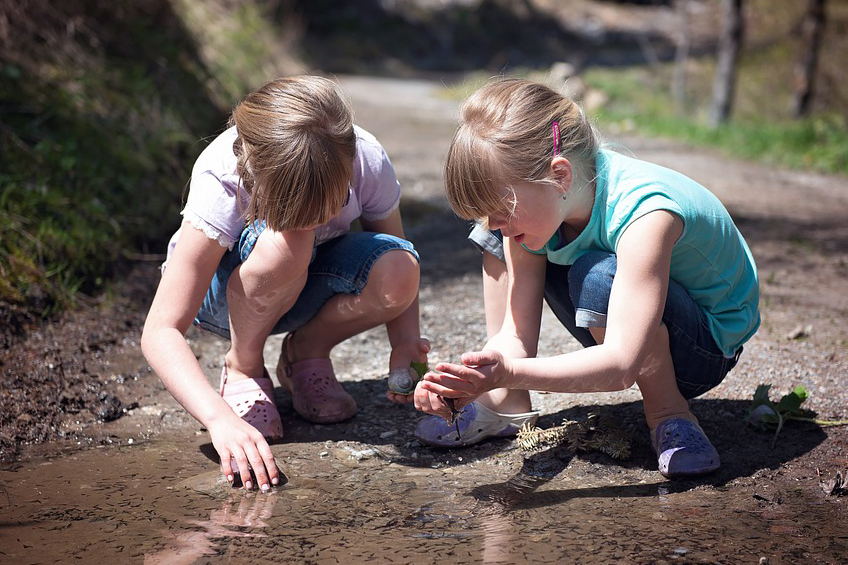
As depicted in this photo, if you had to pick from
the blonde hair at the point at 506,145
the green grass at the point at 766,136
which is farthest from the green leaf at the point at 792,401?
the green grass at the point at 766,136

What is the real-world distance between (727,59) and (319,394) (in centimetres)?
933

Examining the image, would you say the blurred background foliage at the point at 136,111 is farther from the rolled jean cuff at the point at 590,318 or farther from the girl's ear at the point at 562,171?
the rolled jean cuff at the point at 590,318

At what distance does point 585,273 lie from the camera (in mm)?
2059

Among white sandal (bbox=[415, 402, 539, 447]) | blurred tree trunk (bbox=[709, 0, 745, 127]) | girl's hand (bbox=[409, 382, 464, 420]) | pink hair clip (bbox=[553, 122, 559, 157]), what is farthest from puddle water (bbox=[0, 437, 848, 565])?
blurred tree trunk (bbox=[709, 0, 745, 127])

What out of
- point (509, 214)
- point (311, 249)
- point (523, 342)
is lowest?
point (523, 342)

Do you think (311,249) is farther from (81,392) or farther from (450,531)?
(81,392)

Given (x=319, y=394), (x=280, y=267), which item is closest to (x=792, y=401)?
(x=319, y=394)

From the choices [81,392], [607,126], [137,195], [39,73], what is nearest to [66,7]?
[39,73]

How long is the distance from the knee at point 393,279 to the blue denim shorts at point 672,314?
0.26 meters

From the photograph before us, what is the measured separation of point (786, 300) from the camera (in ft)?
11.5

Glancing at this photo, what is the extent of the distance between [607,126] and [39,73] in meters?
7.07

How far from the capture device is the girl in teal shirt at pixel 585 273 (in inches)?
73.6

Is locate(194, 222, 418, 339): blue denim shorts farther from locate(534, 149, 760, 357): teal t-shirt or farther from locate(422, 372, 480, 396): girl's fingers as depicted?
locate(422, 372, 480, 396): girl's fingers

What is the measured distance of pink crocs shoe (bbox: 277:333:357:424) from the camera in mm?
2461
